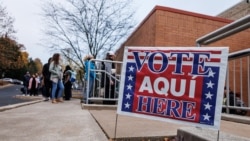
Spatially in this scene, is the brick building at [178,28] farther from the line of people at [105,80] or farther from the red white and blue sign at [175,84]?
the red white and blue sign at [175,84]

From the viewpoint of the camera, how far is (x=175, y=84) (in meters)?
2.74

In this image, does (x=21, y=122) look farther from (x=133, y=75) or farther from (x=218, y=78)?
(x=218, y=78)

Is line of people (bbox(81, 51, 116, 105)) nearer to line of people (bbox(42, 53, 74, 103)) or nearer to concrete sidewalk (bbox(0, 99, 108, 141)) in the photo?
line of people (bbox(42, 53, 74, 103))

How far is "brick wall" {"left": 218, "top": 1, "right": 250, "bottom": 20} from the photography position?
14844 millimetres

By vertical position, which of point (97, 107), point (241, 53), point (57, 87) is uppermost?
point (241, 53)

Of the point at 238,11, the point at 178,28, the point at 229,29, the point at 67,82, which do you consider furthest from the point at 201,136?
the point at 238,11

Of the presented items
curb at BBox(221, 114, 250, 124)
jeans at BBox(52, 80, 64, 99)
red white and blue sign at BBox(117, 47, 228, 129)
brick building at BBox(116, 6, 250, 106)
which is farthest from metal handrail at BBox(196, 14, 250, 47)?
jeans at BBox(52, 80, 64, 99)

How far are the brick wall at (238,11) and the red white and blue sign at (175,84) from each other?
43.5ft

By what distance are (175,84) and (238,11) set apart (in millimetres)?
14813

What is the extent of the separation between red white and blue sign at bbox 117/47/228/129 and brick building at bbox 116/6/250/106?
640 cm

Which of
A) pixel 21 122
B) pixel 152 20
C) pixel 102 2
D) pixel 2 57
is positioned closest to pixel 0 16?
pixel 2 57

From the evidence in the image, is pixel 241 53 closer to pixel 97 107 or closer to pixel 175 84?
pixel 175 84

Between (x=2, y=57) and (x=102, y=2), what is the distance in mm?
34713

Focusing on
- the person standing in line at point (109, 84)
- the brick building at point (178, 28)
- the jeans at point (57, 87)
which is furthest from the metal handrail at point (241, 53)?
the jeans at point (57, 87)
